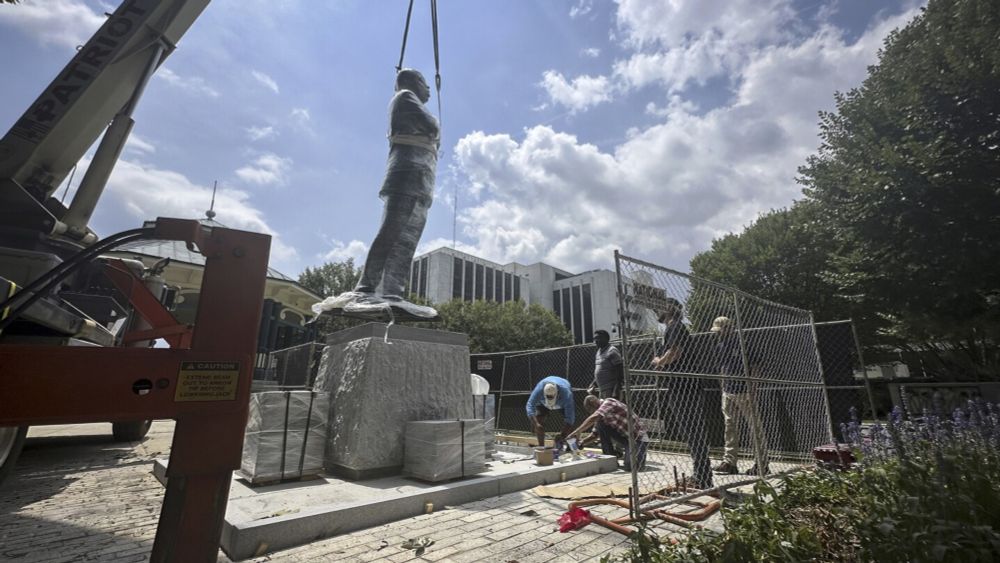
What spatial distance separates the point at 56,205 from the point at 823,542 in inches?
282

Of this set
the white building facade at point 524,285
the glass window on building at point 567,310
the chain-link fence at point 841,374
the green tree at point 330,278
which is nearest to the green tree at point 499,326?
the green tree at point 330,278

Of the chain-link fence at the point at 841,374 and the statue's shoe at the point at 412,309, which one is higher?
the statue's shoe at the point at 412,309

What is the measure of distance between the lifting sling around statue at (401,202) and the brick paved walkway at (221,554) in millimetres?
2945

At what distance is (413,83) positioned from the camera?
698cm

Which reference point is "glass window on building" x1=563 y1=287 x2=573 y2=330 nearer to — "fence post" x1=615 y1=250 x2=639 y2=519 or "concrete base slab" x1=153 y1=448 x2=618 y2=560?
"concrete base slab" x1=153 y1=448 x2=618 y2=560

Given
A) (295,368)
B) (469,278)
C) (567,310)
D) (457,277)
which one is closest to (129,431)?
(295,368)

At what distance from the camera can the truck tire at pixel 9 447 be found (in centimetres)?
383

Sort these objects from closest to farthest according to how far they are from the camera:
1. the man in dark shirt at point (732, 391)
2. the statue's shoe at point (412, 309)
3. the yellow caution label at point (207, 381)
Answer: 1. the yellow caution label at point (207, 381)
2. the man in dark shirt at point (732, 391)
3. the statue's shoe at point (412, 309)

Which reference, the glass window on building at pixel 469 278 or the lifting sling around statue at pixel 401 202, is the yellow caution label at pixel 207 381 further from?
the glass window on building at pixel 469 278

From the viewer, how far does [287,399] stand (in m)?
4.52

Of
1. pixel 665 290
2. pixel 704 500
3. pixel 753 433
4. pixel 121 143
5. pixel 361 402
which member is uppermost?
pixel 121 143

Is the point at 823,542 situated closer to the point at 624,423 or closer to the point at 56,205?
the point at 624,423

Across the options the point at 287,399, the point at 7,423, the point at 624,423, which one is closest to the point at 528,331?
the point at 624,423

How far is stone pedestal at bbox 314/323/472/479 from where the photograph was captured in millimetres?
4578
